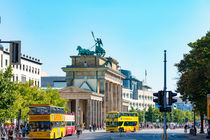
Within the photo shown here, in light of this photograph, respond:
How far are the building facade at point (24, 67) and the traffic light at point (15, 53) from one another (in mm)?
87377

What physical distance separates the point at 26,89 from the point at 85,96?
37664 mm

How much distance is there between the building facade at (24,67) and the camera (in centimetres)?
11162

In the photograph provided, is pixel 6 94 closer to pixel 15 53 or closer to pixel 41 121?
pixel 41 121

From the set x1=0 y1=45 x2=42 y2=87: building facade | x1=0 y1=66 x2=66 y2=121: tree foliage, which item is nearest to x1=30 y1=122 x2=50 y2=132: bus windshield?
x1=0 y1=66 x2=66 y2=121: tree foliage

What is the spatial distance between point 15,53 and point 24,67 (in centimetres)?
10759

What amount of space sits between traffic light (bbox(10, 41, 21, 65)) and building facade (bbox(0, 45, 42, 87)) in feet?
287

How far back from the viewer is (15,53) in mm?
23094

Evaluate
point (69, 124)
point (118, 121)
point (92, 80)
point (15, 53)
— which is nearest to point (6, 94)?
point (69, 124)

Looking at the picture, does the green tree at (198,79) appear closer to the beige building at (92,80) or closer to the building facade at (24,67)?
the building facade at (24,67)

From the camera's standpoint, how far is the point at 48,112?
4812 centimetres

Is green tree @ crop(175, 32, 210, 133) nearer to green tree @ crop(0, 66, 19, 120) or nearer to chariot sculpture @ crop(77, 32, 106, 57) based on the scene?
green tree @ crop(0, 66, 19, 120)

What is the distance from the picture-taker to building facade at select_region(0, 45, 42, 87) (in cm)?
11162

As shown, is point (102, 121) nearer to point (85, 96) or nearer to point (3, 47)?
point (85, 96)

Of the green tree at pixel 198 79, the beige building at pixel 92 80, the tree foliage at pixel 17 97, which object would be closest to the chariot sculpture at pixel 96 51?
the beige building at pixel 92 80
